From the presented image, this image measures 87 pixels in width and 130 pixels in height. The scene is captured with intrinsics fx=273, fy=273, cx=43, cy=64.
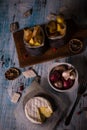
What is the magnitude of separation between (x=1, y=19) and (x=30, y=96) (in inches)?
15.2

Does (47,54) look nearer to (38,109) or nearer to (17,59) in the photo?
(17,59)

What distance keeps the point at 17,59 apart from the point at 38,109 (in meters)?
0.25

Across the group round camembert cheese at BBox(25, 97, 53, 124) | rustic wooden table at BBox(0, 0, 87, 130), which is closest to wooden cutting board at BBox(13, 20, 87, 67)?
rustic wooden table at BBox(0, 0, 87, 130)

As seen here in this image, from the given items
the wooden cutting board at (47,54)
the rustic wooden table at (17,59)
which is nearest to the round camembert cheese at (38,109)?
the rustic wooden table at (17,59)

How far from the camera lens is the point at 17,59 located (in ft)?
3.48

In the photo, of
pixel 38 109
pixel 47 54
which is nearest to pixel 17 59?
pixel 47 54

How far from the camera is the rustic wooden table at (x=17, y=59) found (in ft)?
3.03

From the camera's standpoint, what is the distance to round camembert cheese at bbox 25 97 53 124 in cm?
89

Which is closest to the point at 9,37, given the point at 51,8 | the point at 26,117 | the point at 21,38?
the point at 21,38

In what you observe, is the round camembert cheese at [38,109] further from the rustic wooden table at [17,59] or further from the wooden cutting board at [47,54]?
the wooden cutting board at [47,54]

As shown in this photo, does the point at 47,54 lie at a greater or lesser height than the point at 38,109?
greater

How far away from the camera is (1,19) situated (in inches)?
45.7

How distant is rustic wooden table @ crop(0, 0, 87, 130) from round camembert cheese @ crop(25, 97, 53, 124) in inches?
1.6

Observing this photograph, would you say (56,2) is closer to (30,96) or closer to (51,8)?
(51,8)
